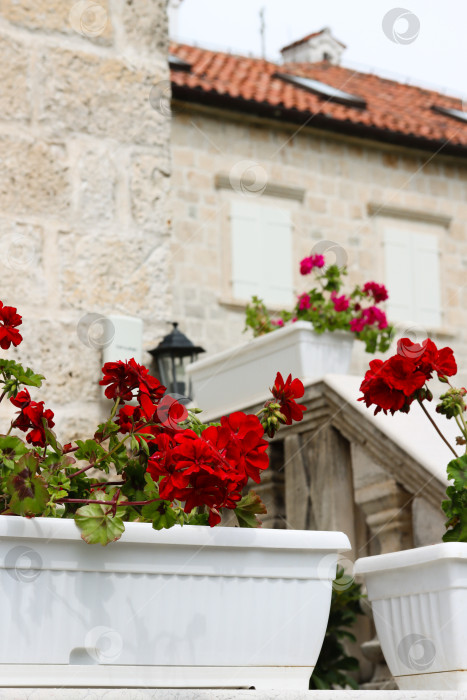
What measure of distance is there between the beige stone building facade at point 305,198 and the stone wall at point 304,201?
1 cm

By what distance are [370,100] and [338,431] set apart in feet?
34.3

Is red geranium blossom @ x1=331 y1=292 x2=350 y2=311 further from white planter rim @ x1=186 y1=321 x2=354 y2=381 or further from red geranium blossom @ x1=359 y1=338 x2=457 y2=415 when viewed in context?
red geranium blossom @ x1=359 y1=338 x2=457 y2=415

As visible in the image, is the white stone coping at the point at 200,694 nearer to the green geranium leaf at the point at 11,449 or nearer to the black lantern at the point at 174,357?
the green geranium leaf at the point at 11,449

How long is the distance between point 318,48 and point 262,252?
17.9 feet

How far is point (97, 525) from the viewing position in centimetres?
185

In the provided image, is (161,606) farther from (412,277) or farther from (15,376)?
(412,277)

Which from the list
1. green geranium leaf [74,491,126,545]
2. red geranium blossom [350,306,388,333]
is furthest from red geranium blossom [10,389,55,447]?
red geranium blossom [350,306,388,333]

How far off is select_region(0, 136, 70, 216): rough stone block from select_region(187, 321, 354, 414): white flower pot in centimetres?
157

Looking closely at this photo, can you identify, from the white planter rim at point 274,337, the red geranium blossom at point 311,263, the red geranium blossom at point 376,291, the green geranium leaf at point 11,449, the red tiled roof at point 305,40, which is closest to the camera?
the green geranium leaf at point 11,449

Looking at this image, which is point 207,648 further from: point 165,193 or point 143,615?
point 165,193

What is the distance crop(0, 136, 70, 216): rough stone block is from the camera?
3574mm

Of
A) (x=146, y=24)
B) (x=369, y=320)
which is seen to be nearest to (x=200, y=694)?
(x=146, y=24)

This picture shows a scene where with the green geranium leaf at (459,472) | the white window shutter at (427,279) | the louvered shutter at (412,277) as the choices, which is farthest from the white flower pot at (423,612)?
the white window shutter at (427,279)

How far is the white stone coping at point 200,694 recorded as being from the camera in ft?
5.49
